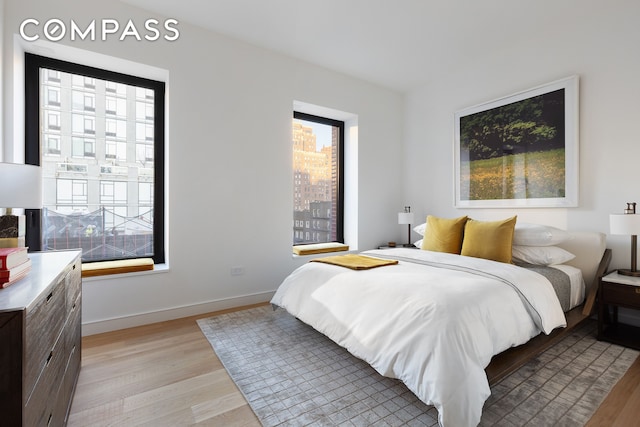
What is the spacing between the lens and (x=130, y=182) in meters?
3.02

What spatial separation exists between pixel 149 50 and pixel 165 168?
110 centimetres

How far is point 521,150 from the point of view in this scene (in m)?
3.27

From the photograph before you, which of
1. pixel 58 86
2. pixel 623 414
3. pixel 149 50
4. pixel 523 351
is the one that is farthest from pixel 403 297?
pixel 58 86

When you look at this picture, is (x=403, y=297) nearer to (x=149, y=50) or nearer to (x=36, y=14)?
(x=149, y=50)

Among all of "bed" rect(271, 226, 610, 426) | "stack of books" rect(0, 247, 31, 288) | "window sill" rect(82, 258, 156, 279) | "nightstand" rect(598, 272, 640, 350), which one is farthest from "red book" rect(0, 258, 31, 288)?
"nightstand" rect(598, 272, 640, 350)

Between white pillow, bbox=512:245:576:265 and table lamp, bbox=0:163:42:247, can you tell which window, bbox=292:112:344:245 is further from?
table lamp, bbox=0:163:42:247

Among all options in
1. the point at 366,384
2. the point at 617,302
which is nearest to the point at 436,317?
the point at 366,384

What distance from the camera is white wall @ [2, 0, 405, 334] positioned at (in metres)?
2.60

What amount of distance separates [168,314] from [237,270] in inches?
30.0

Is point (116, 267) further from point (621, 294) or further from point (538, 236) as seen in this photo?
point (621, 294)

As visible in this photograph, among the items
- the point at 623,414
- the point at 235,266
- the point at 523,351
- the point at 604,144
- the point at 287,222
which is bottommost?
the point at 623,414

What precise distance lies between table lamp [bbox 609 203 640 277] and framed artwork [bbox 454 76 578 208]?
54 cm

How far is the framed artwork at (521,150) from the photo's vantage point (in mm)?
2936

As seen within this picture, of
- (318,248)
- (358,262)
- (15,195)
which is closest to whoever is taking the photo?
(15,195)
